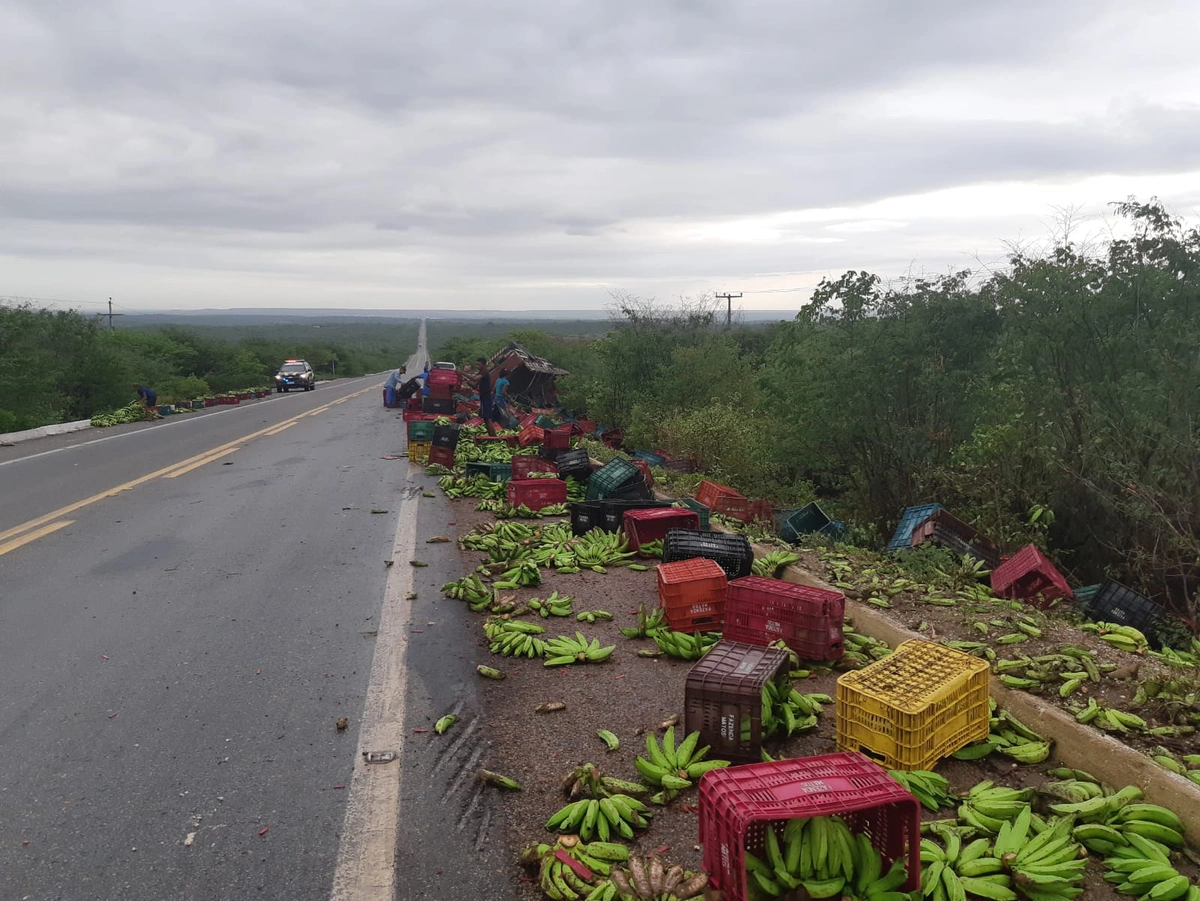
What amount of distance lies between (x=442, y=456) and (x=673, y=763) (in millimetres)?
12311

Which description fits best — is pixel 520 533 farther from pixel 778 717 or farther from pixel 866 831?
pixel 866 831

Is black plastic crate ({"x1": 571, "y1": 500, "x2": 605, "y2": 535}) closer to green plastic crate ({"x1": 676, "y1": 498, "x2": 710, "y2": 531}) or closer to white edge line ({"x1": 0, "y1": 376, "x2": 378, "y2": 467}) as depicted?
green plastic crate ({"x1": 676, "y1": 498, "x2": 710, "y2": 531})

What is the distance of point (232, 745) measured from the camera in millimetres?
4527

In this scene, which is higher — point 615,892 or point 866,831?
point 866,831

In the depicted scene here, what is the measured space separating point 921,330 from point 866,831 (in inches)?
342

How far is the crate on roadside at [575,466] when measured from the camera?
1278 cm

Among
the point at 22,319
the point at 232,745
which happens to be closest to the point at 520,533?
the point at 232,745

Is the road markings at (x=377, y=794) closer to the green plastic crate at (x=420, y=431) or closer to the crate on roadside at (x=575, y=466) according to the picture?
the crate on roadside at (x=575, y=466)

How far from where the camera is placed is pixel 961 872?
3.34m

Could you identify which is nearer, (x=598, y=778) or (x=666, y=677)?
(x=598, y=778)

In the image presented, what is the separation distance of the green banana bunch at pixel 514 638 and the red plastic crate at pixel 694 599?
105cm

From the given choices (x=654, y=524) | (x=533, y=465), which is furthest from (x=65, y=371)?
(x=654, y=524)

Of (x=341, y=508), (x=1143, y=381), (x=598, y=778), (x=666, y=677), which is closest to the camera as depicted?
(x=598, y=778)

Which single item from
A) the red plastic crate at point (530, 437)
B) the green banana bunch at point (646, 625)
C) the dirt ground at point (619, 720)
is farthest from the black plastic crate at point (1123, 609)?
the red plastic crate at point (530, 437)
